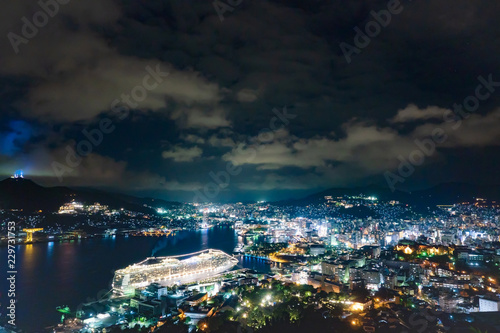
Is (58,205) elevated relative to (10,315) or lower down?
elevated

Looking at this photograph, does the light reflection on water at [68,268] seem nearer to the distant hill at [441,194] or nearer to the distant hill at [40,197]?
the distant hill at [40,197]

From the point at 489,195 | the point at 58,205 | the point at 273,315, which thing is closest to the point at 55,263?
the point at 273,315

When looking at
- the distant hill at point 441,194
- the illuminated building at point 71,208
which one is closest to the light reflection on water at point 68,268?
the illuminated building at point 71,208

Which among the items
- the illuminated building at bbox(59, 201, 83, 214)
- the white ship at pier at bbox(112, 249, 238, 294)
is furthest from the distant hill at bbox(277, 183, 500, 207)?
the illuminated building at bbox(59, 201, 83, 214)

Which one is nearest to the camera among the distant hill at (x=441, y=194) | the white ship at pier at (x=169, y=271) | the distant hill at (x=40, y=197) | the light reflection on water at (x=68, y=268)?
the light reflection on water at (x=68, y=268)

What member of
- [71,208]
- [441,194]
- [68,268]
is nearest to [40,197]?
[71,208]

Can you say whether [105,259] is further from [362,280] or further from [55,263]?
[362,280]

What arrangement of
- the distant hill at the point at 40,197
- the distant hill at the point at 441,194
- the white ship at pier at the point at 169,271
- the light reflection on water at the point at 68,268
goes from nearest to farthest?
the light reflection on water at the point at 68,268 → the white ship at pier at the point at 169,271 → the distant hill at the point at 40,197 → the distant hill at the point at 441,194

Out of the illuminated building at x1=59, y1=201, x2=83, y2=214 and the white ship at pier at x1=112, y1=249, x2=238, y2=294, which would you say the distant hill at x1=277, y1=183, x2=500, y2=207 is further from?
the illuminated building at x1=59, y1=201, x2=83, y2=214

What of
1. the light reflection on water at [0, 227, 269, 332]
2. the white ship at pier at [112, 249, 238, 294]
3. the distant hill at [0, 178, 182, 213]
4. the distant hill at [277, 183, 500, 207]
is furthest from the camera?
the distant hill at [277, 183, 500, 207]
